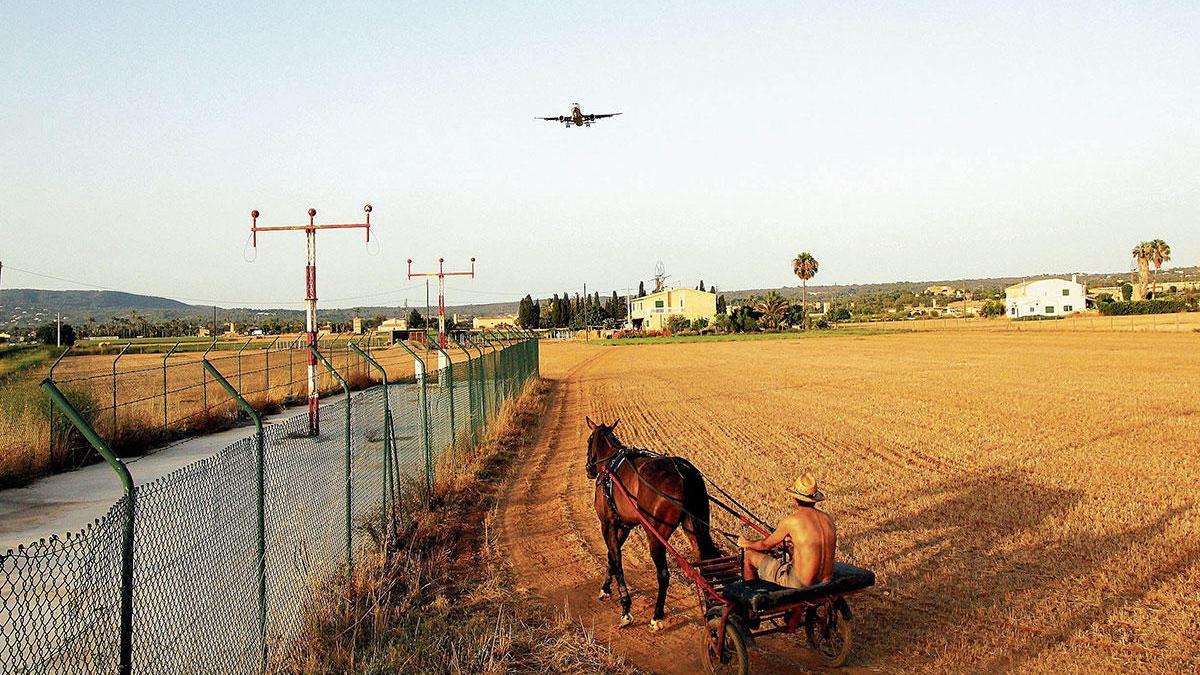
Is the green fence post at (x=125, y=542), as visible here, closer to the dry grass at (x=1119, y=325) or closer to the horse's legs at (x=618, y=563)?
the horse's legs at (x=618, y=563)

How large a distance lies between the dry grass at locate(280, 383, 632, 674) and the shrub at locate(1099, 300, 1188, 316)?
346 ft

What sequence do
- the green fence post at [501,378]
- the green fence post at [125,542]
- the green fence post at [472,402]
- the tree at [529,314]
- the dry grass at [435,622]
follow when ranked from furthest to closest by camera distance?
the tree at [529,314]
the green fence post at [501,378]
the green fence post at [472,402]
the dry grass at [435,622]
the green fence post at [125,542]

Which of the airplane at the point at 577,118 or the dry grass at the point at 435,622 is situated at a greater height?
the airplane at the point at 577,118

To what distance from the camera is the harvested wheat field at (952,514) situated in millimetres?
7078

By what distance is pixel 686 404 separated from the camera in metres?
26.8

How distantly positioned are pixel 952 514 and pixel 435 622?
6837mm

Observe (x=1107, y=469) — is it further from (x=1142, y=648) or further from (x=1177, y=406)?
(x=1177, y=406)

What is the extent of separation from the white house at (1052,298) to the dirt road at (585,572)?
11751 centimetres

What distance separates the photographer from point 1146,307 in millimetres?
97250

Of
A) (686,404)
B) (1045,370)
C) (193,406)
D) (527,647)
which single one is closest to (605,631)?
(527,647)

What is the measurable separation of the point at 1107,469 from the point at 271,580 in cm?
1250

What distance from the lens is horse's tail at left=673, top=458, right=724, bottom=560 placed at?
7.46m

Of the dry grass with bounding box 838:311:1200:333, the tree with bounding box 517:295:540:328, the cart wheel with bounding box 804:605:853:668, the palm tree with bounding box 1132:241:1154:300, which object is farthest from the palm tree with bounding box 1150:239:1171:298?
the cart wheel with bounding box 804:605:853:668

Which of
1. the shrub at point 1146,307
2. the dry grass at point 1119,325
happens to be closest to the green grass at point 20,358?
the dry grass at point 1119,325
